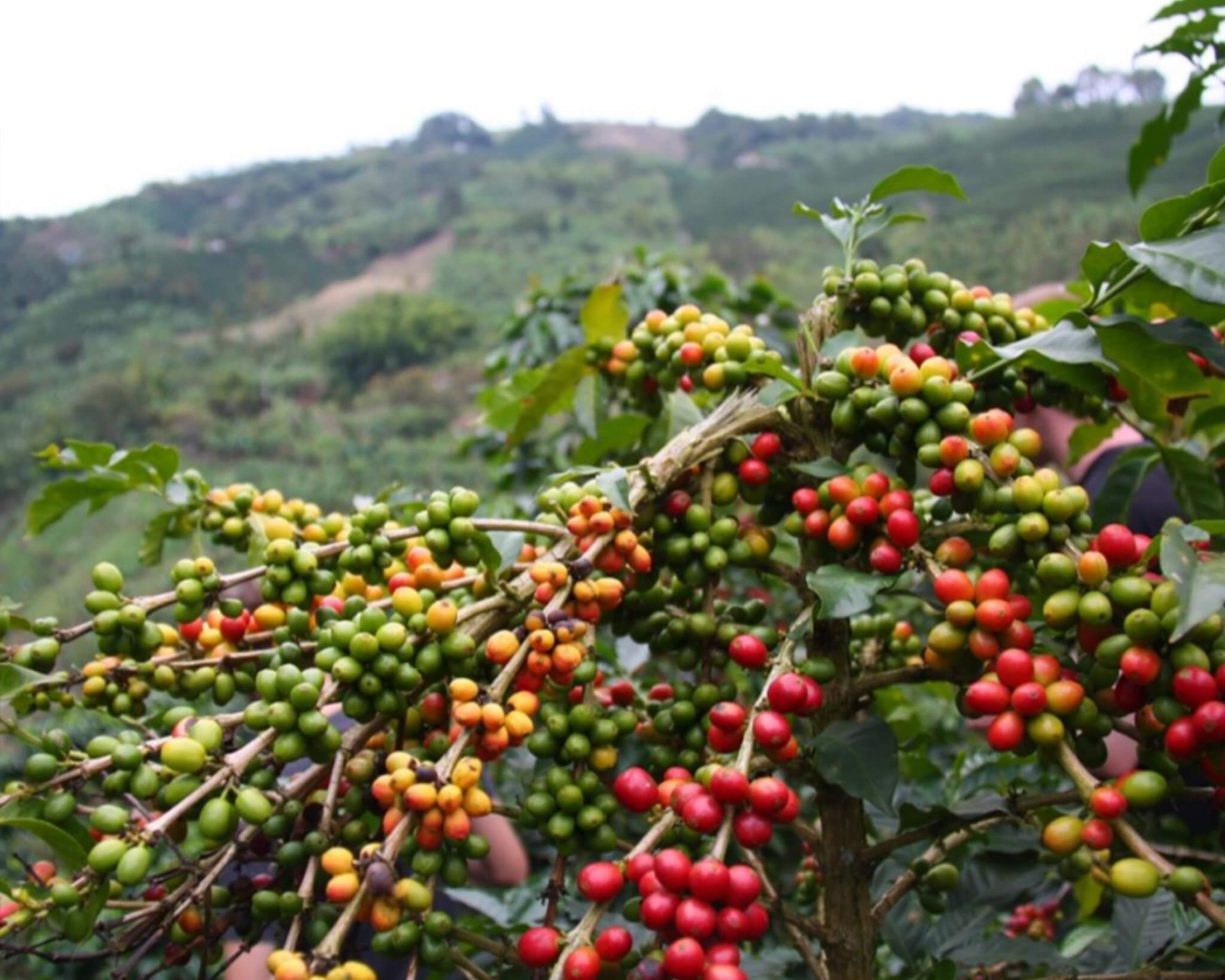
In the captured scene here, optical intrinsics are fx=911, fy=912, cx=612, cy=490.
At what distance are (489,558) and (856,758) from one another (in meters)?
0.42

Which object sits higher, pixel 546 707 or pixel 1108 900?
pixel 546 707

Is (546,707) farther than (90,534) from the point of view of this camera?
No

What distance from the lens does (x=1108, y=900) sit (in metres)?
1.69

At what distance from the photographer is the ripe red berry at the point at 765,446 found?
1.04 m

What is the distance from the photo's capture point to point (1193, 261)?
0.84m

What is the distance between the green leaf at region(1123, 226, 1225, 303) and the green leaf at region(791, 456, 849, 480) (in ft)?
1.12

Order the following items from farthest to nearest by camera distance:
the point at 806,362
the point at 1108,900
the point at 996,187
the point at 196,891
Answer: the point at 996,187 → the point at 1108,900 → the point at 806,362 → the point at 196,891

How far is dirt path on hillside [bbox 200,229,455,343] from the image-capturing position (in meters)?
24.2

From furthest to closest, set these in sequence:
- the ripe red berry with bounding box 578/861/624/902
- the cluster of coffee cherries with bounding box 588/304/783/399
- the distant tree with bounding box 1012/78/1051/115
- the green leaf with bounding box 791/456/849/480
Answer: the distant tree with bounding box 1012/78/1051/115
the cluster of coffee cherries with bounding box 588/304/783/399
the green leaf with bounding box 791/456/849/480
the ripe red berry with bounding box 578/861/624/902

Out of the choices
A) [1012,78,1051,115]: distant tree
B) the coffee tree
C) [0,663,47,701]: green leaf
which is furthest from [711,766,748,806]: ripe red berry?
[1012,78,1051,115]: distant tree

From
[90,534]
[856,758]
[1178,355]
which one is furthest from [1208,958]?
[90,534]

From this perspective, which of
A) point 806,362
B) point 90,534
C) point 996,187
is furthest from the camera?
point 996,187

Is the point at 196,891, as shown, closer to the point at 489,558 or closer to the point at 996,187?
the point at 489,558

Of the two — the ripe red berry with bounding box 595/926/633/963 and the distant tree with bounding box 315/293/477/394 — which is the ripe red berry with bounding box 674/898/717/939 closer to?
the ripe red berry with bounding box 595/926/633/963
